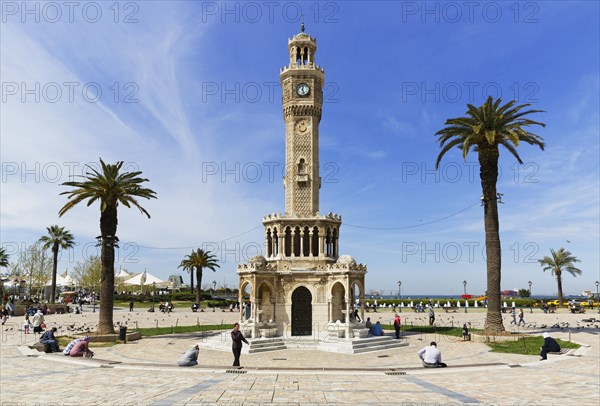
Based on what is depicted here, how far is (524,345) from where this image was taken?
91.0 ft

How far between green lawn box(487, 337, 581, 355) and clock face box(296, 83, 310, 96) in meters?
22.4

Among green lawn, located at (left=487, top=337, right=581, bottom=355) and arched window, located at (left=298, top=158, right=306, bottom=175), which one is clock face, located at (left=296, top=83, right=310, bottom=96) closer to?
arched window, located at (left=298, top=158, right=306, bottom=175)

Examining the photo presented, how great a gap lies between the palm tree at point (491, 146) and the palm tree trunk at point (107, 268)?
25.4 m

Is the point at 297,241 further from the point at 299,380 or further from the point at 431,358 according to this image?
the point at 299,380

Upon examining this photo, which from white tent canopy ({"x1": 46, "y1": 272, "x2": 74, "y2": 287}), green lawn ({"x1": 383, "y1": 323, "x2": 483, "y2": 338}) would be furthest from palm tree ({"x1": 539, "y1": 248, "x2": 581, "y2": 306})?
white tent canopy ({"x1": 46, "y1": 272, "x2": 74, "y2": 287})

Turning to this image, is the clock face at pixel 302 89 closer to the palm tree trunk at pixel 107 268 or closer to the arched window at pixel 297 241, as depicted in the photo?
the arched window at pixel 297 241

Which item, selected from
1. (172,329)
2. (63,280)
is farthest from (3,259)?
(172,329)

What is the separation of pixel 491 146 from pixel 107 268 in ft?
93.8

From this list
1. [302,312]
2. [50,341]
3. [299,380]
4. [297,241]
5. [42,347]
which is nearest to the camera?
[299,380]

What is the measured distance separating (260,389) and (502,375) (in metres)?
9.85

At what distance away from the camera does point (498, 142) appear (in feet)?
109

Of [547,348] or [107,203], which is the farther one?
[107,203]

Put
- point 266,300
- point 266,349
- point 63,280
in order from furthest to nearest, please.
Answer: point 63,280 < point 266,300 < point 266,349

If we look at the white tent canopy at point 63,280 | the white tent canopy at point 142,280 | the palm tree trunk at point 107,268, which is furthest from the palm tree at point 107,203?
the white tent canopy at point 63,280
